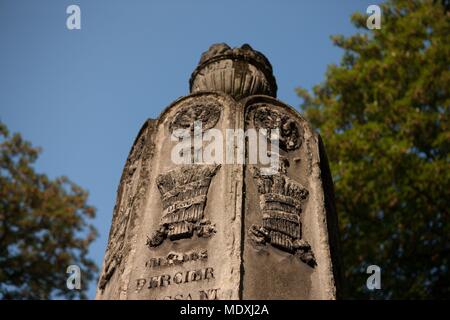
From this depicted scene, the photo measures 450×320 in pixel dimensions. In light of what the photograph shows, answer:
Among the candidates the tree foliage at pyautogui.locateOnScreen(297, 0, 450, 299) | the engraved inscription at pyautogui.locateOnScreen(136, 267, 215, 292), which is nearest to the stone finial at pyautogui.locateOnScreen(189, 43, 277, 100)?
the engraved inscription at pyautogui.locateOnScreen(136, 267, 215, 292)

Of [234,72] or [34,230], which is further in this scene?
[34,230]

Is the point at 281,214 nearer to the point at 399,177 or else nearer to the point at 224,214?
the point at 224,214

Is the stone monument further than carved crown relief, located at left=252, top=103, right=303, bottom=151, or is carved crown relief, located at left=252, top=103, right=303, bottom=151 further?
carved crown relief, located at left=252, top=103, right=303, bottom=151

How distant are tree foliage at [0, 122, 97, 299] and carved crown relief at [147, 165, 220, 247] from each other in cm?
900

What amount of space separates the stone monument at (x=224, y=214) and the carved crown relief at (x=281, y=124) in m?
0.01

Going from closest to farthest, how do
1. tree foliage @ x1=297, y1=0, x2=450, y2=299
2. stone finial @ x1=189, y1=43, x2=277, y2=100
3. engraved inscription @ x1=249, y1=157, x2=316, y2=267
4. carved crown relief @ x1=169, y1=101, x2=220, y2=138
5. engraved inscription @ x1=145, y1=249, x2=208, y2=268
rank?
engraved inscription @ x1=145, y1=249, x2=208, y2=268, engraved inscription @ x1=249, y1=157, x2=316, y2=267, carved crown relief @ x1=169, y1=101, x2=220, y2=138, stone finial @ x1=189, y1=43, x2=277, y2=100, tree foliage @ x1=297, y1=0, x2=450, y2=299

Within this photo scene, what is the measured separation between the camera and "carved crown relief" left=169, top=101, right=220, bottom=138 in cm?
498

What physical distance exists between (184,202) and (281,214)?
80 centimetres

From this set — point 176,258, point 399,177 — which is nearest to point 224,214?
point 176,258

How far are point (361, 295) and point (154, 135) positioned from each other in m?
6.21

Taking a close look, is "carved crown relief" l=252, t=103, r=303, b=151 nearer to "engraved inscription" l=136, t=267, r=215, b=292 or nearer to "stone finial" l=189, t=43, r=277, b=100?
"stone finial" l=189, t=43, r=277, b=100

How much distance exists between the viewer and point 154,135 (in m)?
5.14

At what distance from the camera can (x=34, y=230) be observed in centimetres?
1286
